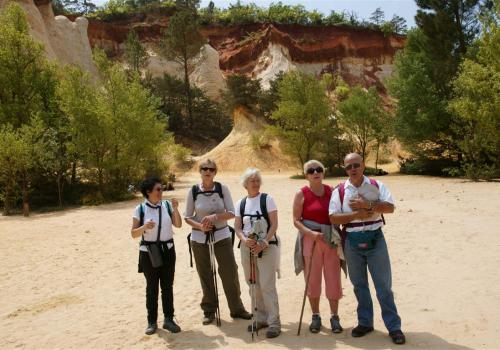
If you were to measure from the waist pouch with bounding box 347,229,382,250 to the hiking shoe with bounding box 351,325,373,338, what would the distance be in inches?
34.3

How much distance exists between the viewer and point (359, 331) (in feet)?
15.5

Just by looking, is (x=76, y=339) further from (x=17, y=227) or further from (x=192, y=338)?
(x=17, y=227)

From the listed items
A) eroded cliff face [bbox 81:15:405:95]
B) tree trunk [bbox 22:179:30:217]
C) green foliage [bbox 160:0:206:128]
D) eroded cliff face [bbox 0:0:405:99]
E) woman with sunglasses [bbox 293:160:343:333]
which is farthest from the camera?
eroded cliff face [bbox 81:15:405:95]

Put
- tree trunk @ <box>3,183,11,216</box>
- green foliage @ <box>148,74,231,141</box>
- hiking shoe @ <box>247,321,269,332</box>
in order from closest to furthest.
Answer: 1. hiking shoe @ <box>247,321,269,332</box>
2. tree trunk @ <box>3,183,11,216</box>
3. green foliage @ <box>148,74,231,141</box>

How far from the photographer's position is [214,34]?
6391 cm

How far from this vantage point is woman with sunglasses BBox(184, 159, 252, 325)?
5250 millimetres

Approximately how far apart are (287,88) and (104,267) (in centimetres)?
2438

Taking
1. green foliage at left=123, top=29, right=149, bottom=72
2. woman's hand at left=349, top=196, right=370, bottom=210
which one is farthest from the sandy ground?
green foliage at left=123, top=29, right=149, bottom=72

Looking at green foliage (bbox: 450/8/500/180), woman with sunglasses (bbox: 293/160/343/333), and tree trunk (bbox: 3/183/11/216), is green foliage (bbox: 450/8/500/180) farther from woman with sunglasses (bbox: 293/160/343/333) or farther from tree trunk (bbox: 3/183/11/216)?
tree trunk (bbox: 3/183/11/216)

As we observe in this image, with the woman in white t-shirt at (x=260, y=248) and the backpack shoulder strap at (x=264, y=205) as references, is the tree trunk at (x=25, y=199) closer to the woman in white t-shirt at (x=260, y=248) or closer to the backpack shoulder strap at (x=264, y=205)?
the woman in white t-shirt at (x=260, y=248)

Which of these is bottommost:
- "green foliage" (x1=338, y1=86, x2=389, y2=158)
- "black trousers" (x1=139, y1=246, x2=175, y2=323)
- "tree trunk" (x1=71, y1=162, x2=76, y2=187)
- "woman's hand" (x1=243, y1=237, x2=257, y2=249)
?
"black trousers" (x1=139, y1=246, x2=175, y2=323)

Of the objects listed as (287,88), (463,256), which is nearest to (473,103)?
(287,88)

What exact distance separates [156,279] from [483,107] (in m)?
20.2

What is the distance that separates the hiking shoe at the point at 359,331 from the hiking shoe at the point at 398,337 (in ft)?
1.02
